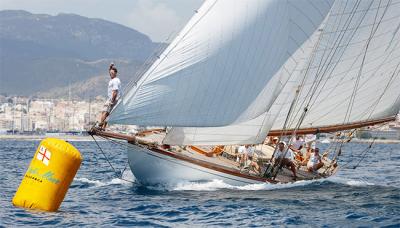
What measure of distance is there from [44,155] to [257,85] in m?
7.14

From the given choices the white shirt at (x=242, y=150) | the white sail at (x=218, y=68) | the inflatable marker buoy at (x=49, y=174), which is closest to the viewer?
the inflatable marker buoy at (x=49, y=174)

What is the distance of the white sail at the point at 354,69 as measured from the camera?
2489cm

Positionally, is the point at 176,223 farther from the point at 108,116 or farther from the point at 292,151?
the point at 292,151

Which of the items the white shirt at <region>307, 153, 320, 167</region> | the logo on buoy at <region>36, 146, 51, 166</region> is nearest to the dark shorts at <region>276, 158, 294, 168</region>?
the white shirt at <region>307, 153, 320, 167</region>

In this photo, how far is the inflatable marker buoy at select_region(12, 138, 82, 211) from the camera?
1677cm

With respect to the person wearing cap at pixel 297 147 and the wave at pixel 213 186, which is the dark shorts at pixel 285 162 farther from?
the person wearing cap at pixel 297 147

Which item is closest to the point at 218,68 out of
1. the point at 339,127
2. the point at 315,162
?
the point at 339,127

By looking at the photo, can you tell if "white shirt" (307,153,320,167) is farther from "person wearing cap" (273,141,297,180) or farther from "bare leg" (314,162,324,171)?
"person wearing cap" (273,141,297,180)

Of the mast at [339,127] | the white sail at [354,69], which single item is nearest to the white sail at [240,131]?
the white sail at [354,69]

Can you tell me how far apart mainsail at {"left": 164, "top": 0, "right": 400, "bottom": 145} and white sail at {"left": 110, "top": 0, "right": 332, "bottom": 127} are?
1159 mm

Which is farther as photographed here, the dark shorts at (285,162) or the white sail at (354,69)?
the white sail at (354,69)

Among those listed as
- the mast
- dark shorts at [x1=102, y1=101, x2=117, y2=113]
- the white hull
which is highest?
dark shorts at [x1=102, y1=101, x2=117, y2=113]

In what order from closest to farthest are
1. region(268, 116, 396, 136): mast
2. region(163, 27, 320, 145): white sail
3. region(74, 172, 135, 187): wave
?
1. region(163, 27, 320, 145): white sail
2. region(74, 172, 135, 187): wave
3. region(268, 116, 396, 136): mast

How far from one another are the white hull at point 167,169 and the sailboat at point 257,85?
1.1 inches
